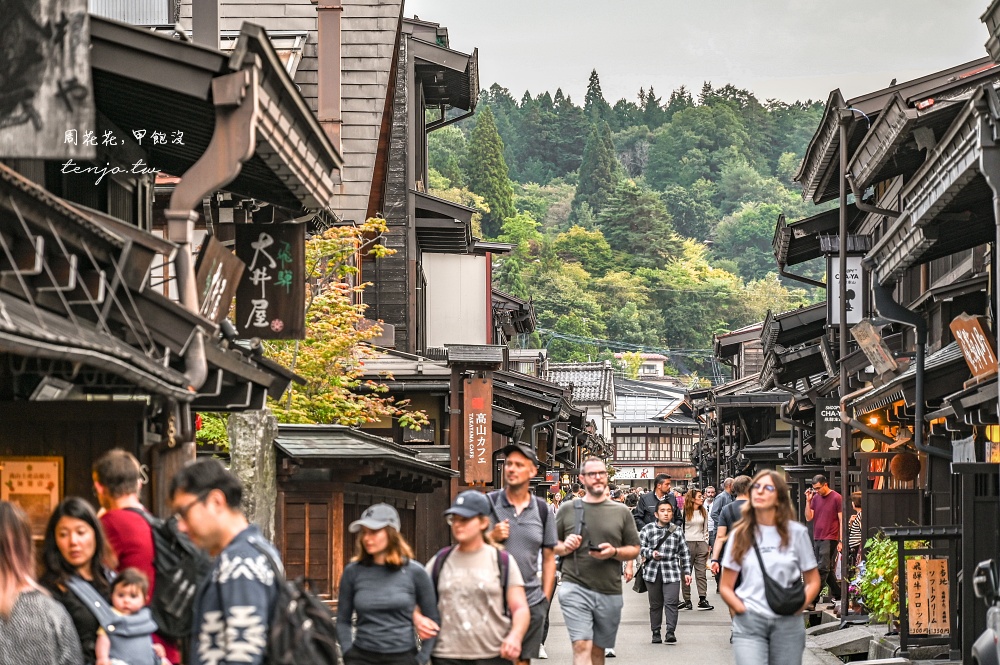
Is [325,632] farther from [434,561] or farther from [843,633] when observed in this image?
[843,633]

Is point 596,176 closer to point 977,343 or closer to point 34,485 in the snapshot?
point 977,343

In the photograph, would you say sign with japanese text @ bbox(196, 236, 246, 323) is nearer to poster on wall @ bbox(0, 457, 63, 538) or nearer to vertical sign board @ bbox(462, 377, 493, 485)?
poster on wall @ bbox(0, 457, 63, 538)

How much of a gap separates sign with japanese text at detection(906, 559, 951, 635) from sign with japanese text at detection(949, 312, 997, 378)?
6.92ft

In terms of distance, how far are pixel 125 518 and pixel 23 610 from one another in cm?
161

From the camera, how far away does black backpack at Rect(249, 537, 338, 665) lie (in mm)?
6395

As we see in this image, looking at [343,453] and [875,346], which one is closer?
[343,453]

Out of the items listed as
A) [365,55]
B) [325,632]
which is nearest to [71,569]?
[325,632]

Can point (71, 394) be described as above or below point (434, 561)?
above

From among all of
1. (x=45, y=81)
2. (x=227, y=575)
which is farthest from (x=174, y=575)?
(x=45, y=81)

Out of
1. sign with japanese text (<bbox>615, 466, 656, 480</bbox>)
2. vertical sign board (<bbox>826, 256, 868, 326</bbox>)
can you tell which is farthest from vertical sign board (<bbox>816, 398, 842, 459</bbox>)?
sign with japanese text (<bbox>615, 466, 656, 480</bbox>)

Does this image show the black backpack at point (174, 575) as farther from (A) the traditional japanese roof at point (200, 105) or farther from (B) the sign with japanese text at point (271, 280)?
(B) the sign with japanese text at point (271, 280)

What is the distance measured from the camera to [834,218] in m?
29.3

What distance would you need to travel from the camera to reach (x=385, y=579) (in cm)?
875

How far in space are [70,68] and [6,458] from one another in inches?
106
